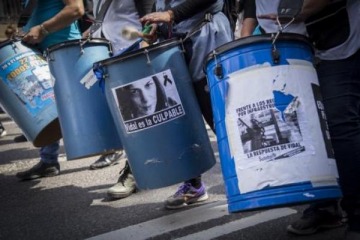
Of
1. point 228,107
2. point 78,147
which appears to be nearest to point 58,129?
point 78,147

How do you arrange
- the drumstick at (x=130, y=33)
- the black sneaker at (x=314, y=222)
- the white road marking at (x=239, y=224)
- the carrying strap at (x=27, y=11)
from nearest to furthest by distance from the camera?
the black sneaker at (x=314, y=222), the white road marking at (x=239, y=224), the drumstick at (x=130, y=33), the carrying strap at (x=27, y=11)

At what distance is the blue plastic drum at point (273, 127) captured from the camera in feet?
5.75

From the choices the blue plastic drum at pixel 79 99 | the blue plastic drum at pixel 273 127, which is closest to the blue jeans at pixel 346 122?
the blue plastic drum at pixel 273 127

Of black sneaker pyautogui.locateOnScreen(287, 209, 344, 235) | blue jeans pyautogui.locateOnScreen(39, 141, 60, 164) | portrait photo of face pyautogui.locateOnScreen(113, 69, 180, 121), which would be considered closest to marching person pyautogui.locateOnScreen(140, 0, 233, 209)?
portrait photo of face pyautogui.locateOnScreen(113, 69, 180, 121)

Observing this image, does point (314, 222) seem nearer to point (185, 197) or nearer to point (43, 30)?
point (185, 197)

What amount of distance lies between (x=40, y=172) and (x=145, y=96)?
192cm

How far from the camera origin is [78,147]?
2822 millimetres

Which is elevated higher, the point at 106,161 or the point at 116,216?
the point at 106,161

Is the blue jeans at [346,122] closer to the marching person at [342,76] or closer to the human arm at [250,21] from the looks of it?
the marching person at [342,76]

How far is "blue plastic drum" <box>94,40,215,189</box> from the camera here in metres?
2.38

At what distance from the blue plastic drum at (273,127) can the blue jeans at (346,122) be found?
0.16 metres

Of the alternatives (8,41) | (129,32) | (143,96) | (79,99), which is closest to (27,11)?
(8,41)

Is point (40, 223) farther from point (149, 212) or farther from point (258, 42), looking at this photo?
point (258, 42)

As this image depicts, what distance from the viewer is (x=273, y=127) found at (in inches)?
69.6
